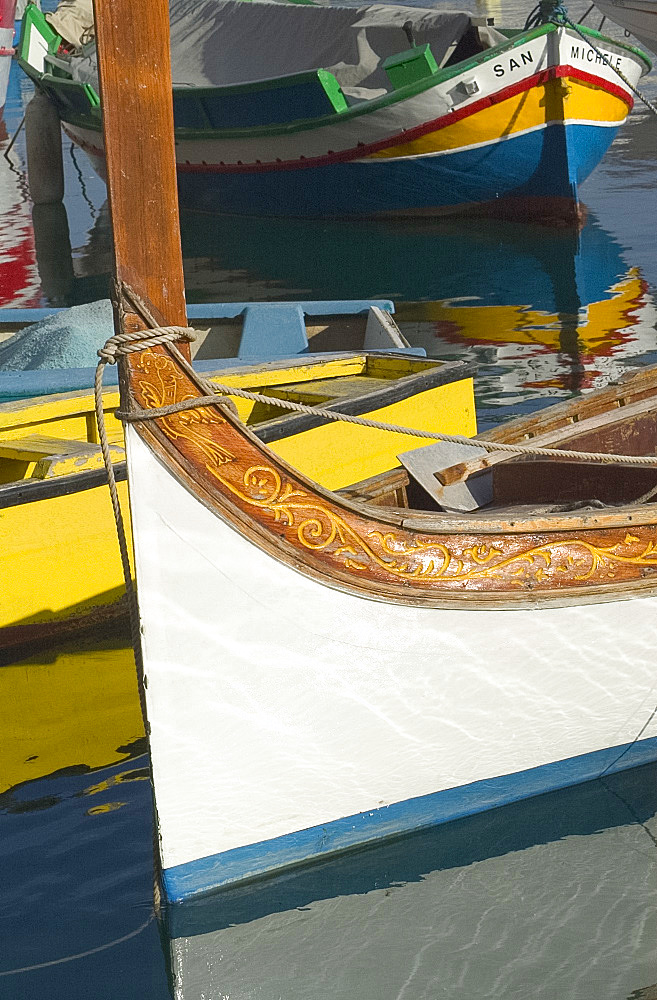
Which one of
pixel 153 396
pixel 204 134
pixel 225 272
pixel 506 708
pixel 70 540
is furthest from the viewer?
pixel 204 134

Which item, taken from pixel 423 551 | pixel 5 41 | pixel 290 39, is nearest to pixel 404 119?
pixel 290 39

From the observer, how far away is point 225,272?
1448 centimetres

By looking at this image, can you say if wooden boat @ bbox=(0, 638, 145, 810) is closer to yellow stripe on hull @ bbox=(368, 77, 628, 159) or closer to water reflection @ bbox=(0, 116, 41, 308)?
water reflection @ bbox=(0, 116, 41, 308)

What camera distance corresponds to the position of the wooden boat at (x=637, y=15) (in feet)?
52.5

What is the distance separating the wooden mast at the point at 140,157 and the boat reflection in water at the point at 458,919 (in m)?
1.93

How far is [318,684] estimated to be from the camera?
3768 millimetres

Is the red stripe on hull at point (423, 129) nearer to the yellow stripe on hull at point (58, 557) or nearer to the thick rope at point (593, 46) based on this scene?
the thick rope at point (593, 46)

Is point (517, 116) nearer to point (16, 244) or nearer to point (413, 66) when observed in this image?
point (413, 66)

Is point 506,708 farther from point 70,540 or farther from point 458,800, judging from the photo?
point 70,540

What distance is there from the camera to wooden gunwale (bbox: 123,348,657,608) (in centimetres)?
343

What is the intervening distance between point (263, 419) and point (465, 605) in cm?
346

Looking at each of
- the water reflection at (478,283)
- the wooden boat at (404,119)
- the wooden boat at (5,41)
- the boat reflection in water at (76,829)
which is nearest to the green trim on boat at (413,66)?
the wooden boat at (404,119)

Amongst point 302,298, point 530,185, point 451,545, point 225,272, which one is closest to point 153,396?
point 451,545

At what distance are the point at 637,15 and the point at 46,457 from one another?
1338cm
